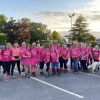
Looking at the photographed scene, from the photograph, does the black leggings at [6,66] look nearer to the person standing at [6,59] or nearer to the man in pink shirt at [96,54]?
the person standing at [6,59]

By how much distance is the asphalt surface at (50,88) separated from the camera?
1208 centimetres

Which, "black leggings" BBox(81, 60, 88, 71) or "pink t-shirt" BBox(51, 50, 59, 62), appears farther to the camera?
"black leggings" BBox(81, 60, 88, 71)

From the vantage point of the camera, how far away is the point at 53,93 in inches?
503

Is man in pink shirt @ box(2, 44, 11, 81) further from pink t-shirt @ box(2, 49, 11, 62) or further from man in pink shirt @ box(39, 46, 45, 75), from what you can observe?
man in pink shirt @ box(39, 46, 45, 75)

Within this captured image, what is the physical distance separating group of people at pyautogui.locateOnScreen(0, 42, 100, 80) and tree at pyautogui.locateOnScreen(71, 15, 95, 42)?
8168 cm

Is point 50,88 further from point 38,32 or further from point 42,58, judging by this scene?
point 38,32

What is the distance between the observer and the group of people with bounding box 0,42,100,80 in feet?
58.2

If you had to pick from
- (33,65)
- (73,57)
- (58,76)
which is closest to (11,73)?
(33,65)

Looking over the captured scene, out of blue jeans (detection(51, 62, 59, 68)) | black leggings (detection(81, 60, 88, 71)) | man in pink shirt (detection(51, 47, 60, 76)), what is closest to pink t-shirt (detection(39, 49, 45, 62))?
man in pink shirt (detection(51, 47, 60, 76))

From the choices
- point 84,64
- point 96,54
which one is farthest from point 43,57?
point 96,54

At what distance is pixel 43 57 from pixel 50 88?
17.4 ft

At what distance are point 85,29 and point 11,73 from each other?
293ft

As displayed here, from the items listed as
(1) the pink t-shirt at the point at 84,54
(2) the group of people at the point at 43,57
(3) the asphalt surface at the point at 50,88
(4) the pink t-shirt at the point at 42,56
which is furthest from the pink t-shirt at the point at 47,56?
(1) the pink t-shirt at the point at 84,54

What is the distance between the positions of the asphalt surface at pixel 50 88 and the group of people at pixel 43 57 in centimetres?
102
